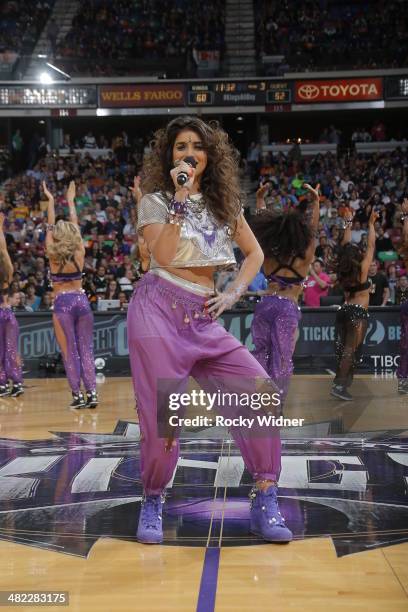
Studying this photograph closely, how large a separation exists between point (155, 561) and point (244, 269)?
1364 millimetres

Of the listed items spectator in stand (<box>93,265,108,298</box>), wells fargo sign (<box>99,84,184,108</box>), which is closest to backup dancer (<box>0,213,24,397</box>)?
spectator in stand (<box>93,265,108,298</box>)

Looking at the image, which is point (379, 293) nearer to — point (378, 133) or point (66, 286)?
point (66, 286)

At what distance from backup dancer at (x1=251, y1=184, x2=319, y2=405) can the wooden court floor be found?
709 millimetres

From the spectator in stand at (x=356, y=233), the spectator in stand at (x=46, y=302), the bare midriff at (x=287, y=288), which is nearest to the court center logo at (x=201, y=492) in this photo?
the bare midriff at (x=287, y=288)

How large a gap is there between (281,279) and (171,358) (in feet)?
8.42

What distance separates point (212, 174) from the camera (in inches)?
151

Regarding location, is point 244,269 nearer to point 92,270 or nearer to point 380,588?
point 380,588

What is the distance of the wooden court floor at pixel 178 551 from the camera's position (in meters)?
2.95

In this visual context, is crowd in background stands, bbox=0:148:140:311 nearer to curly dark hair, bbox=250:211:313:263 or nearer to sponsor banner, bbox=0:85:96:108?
sponsor banner, bbox=0:85:96:108

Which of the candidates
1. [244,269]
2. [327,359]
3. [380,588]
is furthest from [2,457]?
[327,359]

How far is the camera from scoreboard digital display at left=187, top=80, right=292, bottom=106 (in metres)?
21.0

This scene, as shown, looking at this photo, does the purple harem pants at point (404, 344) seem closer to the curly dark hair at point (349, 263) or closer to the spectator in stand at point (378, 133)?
the curly dark hair at point (349, 263)

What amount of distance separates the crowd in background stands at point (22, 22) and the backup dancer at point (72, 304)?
1700 cm

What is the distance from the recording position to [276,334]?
608cm
